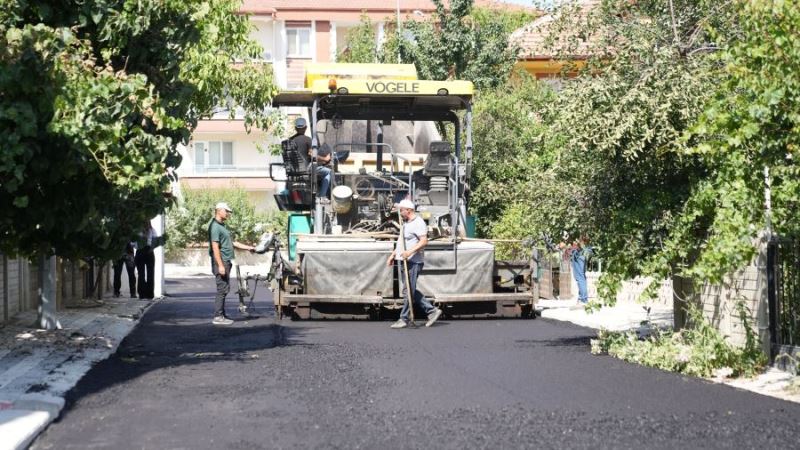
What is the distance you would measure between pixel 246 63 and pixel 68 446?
13974 mm

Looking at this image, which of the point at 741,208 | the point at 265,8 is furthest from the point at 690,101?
the point at 265,8

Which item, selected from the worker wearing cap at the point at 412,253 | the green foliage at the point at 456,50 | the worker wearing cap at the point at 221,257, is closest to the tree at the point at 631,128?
the worker wearing cap at the point at 412,253

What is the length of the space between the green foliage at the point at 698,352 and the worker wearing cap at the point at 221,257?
7.21 meters

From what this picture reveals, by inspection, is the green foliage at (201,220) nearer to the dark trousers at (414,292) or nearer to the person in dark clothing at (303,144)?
the person in dark clothing at (303,144)

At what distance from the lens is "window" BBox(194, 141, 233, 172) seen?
7188cm

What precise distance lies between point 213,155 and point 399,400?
6269cm

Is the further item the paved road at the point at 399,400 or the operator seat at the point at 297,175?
the operator seat at the point at 297,175

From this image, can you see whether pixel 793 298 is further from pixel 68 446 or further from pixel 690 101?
pixel 68 446

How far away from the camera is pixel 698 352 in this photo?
41.1ft

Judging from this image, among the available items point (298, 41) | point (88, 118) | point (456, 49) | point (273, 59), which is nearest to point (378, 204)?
point (88, 118)

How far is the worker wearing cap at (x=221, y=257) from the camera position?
1934cm

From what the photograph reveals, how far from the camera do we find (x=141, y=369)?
1291cm

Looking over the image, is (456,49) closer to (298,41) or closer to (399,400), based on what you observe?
(399,400)

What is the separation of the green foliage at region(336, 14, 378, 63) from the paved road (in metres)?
27.5
